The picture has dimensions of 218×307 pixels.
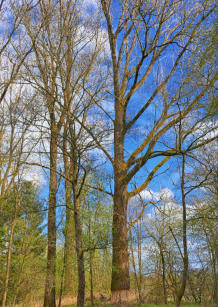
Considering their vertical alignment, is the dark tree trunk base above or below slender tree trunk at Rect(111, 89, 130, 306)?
below

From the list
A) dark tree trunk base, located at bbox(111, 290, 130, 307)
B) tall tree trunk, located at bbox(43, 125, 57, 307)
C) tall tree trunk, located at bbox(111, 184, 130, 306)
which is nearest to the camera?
dark tree trunk base, located at bbox(111, 290, 130, 307)

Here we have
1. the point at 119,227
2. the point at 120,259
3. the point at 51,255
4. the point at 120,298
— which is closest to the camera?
the point at 120,298

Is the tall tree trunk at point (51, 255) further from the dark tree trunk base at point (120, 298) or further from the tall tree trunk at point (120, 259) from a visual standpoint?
the dark tree trunk base at point (120, 298)

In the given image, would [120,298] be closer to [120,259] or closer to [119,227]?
[120,259]

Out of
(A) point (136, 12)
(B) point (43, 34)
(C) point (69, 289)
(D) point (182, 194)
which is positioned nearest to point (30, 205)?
(C) point (69, 289)

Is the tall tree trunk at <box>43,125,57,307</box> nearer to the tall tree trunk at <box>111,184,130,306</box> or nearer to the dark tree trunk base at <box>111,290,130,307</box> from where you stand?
the tall tree trunk at <box>111,184,130,306</box>

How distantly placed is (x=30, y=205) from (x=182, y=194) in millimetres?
5543

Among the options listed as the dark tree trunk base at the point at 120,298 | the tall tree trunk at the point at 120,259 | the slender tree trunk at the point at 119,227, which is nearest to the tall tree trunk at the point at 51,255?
the slender tree trunk at the point at 119,227

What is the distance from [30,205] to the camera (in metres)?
10.3

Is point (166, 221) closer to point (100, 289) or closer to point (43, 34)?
point (100, 289)

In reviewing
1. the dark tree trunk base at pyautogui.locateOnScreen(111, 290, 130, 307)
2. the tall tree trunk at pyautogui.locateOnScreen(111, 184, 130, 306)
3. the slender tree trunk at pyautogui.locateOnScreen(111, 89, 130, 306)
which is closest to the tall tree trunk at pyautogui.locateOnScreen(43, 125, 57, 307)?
the slender tree trunk at pyautogui.locateOnScreen(111, 89, 130, 306)

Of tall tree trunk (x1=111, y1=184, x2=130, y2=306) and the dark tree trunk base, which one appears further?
tall tree trunk (x1=111, y1=184, x2=130, y2=306)

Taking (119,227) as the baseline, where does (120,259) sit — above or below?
below

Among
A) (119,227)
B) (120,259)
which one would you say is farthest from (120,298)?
(119,227)
